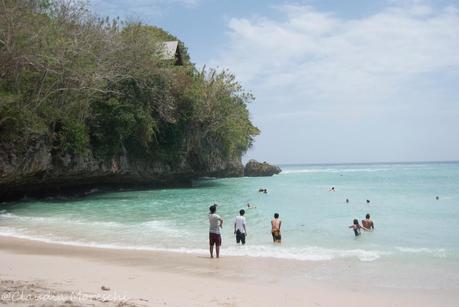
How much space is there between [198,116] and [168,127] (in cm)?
329

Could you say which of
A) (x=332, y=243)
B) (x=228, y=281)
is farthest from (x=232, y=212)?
(x=228, y=281)

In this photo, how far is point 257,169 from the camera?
68.4m

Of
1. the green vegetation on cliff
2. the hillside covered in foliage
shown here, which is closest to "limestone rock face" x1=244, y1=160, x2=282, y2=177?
the green vegetation on cliff

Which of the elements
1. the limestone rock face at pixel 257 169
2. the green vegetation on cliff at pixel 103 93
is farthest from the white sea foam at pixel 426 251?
the limestone rock face at pixel 257 169

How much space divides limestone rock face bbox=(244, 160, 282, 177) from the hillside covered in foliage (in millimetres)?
22475

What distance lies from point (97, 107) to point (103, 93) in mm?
1048

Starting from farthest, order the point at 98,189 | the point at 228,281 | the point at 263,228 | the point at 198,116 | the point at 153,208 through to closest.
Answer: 1. the point at 198,116
2. the point at 98,189
3. the point at 153,208
4. the point at 263,228
5. the point at 228,281

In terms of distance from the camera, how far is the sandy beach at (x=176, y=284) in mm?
6578

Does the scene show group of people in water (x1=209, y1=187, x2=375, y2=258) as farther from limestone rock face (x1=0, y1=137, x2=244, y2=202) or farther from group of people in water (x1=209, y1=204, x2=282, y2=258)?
limestone rock face (x1=0, y1=137, x2=244, y2=202)

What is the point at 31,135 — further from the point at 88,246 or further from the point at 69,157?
the point at 88,246

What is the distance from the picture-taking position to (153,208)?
886 inches

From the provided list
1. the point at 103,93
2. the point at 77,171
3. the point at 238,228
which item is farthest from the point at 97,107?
the point at 238,228

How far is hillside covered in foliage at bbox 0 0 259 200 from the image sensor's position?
18062mm

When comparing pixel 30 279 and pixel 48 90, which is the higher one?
pixel 48 90
